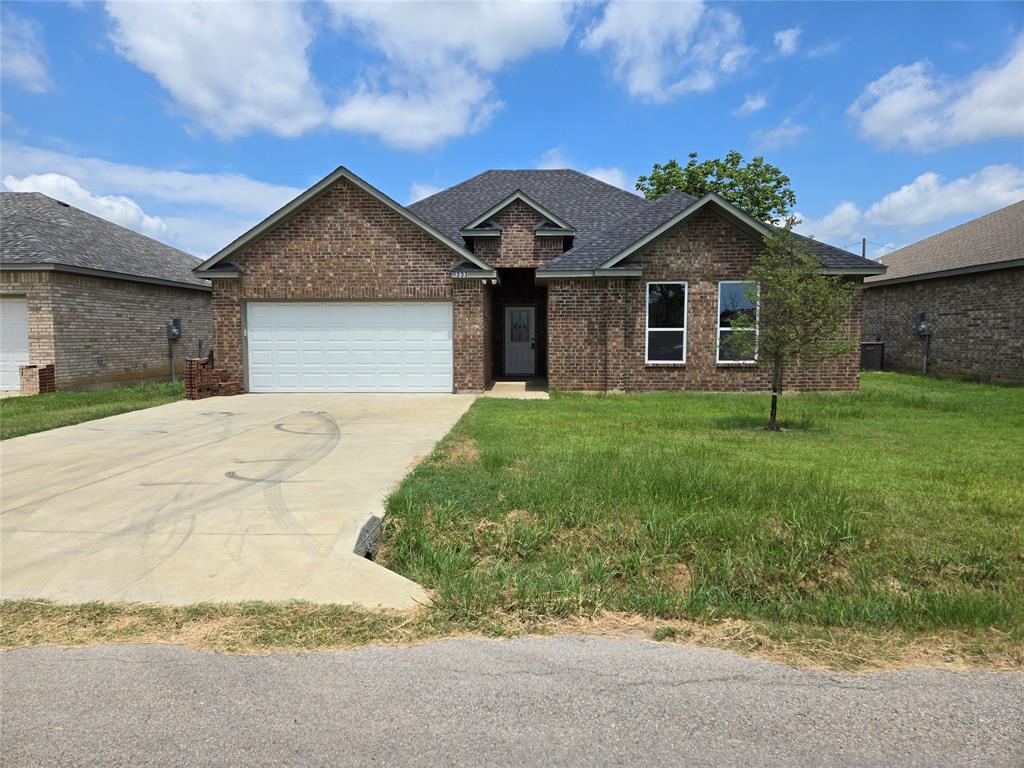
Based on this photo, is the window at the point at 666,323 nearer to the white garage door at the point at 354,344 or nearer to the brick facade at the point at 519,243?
the brick facade at the point at 519,243

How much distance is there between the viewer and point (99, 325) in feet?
57.8

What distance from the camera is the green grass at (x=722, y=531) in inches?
157

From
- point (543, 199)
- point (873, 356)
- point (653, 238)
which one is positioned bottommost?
point (873, 356)

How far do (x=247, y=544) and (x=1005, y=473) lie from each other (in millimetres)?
7869

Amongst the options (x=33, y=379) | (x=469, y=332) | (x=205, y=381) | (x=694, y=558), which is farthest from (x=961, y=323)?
(x=33, y=379)

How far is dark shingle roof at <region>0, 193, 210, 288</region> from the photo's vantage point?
16.4 meters

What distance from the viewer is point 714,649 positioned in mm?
3498

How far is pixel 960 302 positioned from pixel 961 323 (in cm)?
71

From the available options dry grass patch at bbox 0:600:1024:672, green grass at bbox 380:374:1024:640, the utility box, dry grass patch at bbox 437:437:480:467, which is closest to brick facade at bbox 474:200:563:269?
dry grass patch at bbox 437:437:480:467

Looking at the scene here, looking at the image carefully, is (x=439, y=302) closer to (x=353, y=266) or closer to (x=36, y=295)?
(x=353, y=266)

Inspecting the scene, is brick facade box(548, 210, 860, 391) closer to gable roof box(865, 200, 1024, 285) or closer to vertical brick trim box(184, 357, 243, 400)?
gable roof box(865, 200, 1024, 285)

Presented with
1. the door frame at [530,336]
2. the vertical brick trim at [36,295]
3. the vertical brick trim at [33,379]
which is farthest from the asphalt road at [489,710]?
the door frame at [530,336]

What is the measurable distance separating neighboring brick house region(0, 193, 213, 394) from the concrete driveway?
23.8ft

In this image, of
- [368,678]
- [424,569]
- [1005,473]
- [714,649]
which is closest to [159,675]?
[368,678]
